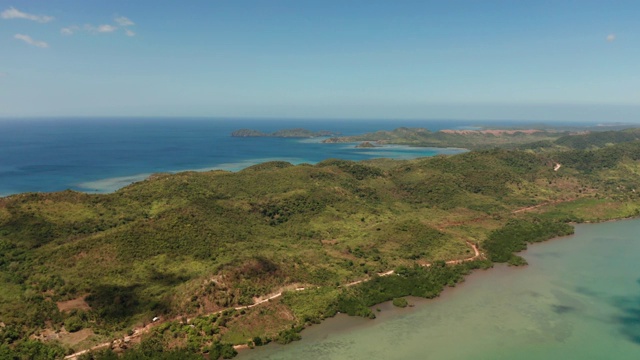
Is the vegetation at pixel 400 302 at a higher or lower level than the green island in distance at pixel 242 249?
lower

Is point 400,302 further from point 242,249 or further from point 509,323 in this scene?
point 242,249

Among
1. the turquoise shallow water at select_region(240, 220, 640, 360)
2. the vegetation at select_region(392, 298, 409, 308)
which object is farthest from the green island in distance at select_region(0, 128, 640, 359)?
the turquoise shallow water at select_region(240, 220, 640, 360)

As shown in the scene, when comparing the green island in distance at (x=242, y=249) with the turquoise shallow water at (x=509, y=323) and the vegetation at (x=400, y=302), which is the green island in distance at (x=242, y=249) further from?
the turquoise shallow water at (x=509, y=323)

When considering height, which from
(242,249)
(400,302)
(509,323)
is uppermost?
(242,249)

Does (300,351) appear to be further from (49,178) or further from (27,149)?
(27,149)

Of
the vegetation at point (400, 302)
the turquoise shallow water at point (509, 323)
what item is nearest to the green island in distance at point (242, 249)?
the vegetation at point (400, 302)

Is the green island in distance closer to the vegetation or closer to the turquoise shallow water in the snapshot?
the vegetation

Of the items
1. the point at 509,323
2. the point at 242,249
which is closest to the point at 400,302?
the point at 509,323
